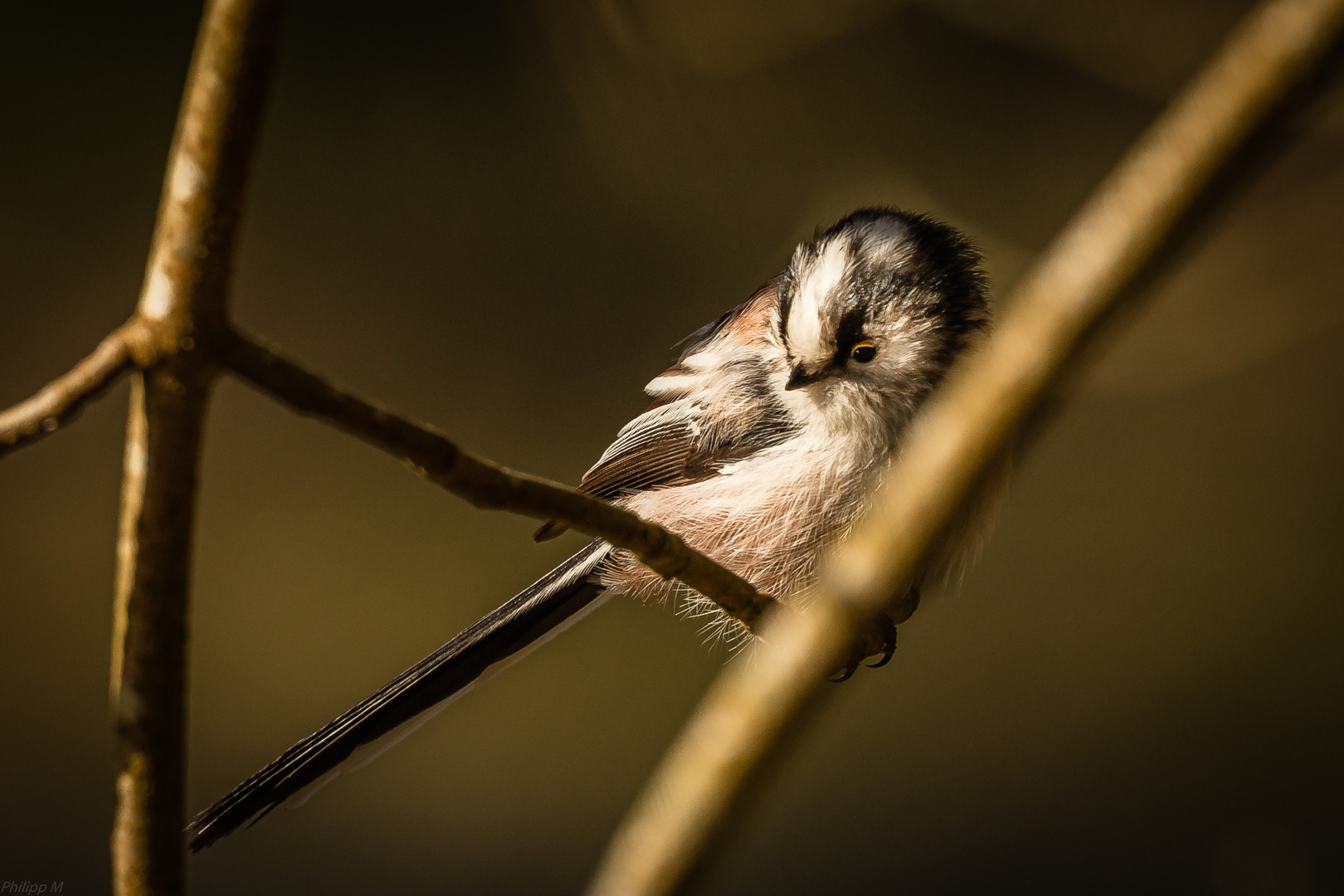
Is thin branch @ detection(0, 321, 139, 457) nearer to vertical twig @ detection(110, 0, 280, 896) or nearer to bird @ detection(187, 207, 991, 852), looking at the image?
vertical twig @ detection(110, 0, 280, 896)

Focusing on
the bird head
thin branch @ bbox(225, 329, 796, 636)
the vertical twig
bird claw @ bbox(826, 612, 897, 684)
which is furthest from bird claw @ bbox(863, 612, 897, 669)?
the vertical twig

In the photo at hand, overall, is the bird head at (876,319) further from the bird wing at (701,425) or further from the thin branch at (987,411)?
the thin branch at (987,411)

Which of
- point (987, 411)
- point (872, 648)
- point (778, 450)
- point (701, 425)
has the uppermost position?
point (701, 425)

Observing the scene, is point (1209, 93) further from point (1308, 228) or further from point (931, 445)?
point (1308, 228)

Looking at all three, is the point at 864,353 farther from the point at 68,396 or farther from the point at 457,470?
the point at 68,396

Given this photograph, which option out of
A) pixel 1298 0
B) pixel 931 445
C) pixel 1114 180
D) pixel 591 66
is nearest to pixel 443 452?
pixel 931 445

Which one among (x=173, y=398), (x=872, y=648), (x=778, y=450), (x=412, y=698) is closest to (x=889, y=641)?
(x=872, y=648)

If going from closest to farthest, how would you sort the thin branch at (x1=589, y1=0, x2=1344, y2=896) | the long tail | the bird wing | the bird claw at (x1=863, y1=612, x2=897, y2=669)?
the thin branch at (x1=589, y1=0, x2=1344, y2=896), the long tail, the bird claw at (x1=863, y1=612, x2=897, y2=669), the bird wing
